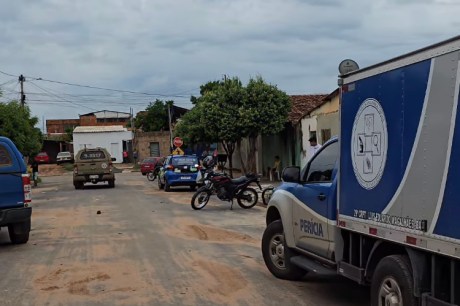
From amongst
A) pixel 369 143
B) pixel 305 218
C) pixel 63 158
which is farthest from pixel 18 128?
pixel 63 158

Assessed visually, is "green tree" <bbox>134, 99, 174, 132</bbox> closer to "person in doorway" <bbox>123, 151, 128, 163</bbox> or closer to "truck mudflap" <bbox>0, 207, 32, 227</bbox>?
"person in doorway" <bbox>123, 151, 128, 163</bbox>

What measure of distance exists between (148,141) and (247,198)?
54.6 m

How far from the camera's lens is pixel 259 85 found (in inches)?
1099

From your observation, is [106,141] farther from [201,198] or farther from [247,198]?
[247,198]

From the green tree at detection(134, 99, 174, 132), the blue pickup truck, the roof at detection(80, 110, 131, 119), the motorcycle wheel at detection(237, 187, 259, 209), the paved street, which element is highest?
the roof at detection(80, 110, 131, 119)

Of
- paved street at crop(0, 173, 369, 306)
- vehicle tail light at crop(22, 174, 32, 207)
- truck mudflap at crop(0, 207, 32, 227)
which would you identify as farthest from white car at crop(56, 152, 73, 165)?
truck mudflap at crop(0, 207, 32, 227)

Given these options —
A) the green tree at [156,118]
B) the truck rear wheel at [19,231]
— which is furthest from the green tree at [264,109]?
the green tree at [156,118]

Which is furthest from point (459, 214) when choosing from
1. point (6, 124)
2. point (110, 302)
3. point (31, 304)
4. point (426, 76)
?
point (6, 124)

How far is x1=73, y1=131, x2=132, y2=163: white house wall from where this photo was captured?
73.6 m

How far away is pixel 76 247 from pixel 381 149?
7.23 metres

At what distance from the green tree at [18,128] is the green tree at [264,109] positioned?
40.3 feet

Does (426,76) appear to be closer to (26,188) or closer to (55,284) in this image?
(55,284)

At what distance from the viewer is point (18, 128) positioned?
101ft

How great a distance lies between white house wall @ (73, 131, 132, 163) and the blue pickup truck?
63490 millimetres
